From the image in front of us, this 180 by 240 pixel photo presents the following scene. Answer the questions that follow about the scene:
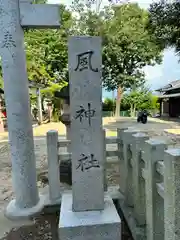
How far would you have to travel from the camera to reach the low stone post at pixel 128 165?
2871 millimetres

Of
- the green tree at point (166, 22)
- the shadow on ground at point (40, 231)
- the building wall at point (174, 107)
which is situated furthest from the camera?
the building wall at point (174, 107)

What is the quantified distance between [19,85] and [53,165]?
1262 mm

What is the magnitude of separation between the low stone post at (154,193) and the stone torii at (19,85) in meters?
1.70

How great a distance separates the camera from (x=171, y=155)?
1493 mm

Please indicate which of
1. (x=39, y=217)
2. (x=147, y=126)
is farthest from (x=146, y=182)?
(x=147, y=126)

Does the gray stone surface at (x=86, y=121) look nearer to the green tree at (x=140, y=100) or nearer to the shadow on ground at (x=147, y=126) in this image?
the shadow on ground at (x=147, y=126)

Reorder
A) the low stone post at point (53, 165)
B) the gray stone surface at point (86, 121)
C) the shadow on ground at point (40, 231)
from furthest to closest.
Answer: the low stone post at point (53, 165)
the shadow on ground at point (40, 231)
the gray stone surface at point (86, 121)

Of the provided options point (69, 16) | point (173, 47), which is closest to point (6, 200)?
point (173, 47)

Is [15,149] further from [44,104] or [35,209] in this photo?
[44,104]

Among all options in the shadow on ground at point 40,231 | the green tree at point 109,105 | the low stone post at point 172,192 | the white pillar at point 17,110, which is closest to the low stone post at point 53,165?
the white pillar at point 17,110

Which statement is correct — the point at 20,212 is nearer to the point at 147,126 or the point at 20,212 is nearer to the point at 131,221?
the point at 131,221

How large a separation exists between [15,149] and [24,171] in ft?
1.10

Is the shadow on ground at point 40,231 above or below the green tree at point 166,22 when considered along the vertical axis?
below

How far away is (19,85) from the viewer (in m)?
2.87
